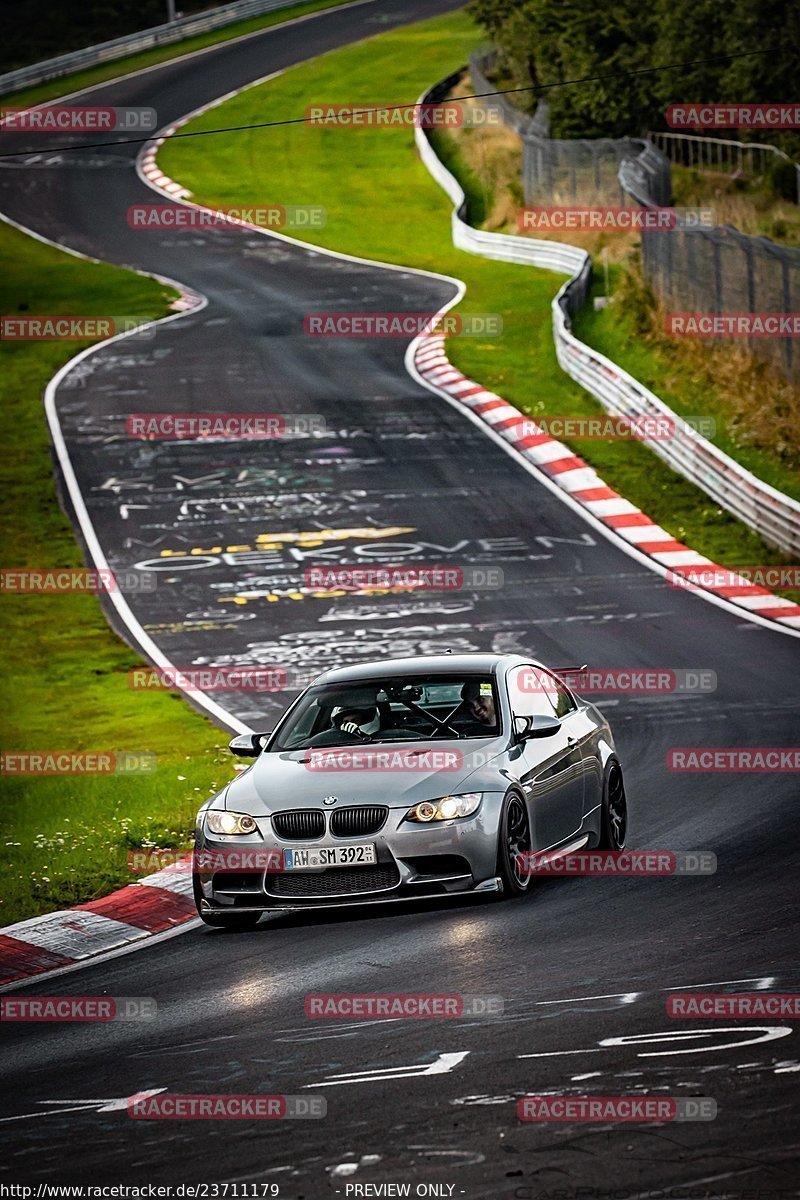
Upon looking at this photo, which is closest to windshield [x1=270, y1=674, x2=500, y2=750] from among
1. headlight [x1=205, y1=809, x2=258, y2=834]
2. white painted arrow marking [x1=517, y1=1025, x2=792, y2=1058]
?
headlight [x1=205, y1=809, x2=258, y2=834]

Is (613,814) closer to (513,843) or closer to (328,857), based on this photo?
(513,843)

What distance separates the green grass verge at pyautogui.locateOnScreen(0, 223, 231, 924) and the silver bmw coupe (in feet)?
5.56

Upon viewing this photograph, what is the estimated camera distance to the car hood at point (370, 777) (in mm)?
10898

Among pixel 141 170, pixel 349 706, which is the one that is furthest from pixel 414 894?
pixel 141 170

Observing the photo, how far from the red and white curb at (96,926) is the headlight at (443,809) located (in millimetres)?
1839

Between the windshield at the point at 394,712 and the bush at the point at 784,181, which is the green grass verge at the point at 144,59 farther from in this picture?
the windshield at the point at 394,712

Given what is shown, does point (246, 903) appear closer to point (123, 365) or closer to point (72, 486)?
point (72, 486)

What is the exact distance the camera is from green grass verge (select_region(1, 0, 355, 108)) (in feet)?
243

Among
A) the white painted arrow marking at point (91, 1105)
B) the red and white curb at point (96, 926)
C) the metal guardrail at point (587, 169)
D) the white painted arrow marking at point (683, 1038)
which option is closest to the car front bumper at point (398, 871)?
the red and white curb at point (96, 926)

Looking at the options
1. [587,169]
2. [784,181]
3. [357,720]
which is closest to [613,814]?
[357,720]

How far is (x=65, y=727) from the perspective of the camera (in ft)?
62.7

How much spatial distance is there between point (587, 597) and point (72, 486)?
35.0ft

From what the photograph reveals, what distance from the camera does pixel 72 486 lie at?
3030 centimetres

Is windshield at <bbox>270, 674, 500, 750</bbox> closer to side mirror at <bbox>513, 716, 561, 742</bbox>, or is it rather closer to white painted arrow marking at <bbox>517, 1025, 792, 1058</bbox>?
side mirror at <bbox>513, 716, 561, 742</bbox>
